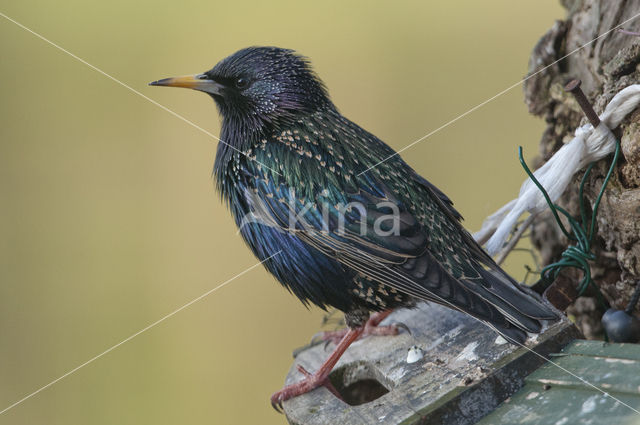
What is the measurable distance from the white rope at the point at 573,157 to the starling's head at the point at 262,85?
78 cm

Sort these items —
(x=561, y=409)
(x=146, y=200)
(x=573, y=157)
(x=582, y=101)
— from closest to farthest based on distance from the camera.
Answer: (x=561, y=409), (x=582, y=101), (x=573, y=157), (x=146, y=200)

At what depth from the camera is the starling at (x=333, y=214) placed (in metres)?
2.11

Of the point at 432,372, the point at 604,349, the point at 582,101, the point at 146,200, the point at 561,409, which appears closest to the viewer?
the point at 561,409

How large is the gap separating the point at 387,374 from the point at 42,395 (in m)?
4.71

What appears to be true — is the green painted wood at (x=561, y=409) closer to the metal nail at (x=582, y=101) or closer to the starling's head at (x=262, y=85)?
the metal nail at (x=582, y=101)

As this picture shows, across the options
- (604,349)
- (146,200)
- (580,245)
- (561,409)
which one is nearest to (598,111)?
(580,245)

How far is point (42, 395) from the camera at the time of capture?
19.7 ft

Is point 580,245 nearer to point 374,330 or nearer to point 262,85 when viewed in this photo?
point 374,330

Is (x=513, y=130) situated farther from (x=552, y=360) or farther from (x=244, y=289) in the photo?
(x=552, y=360)

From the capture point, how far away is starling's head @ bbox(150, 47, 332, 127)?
247 cm

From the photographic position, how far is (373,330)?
2.58m

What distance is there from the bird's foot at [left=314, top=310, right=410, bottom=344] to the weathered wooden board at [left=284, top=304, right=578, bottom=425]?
27mm

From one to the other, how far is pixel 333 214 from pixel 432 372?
562mm

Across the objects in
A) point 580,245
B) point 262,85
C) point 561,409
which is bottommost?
point 561,409
